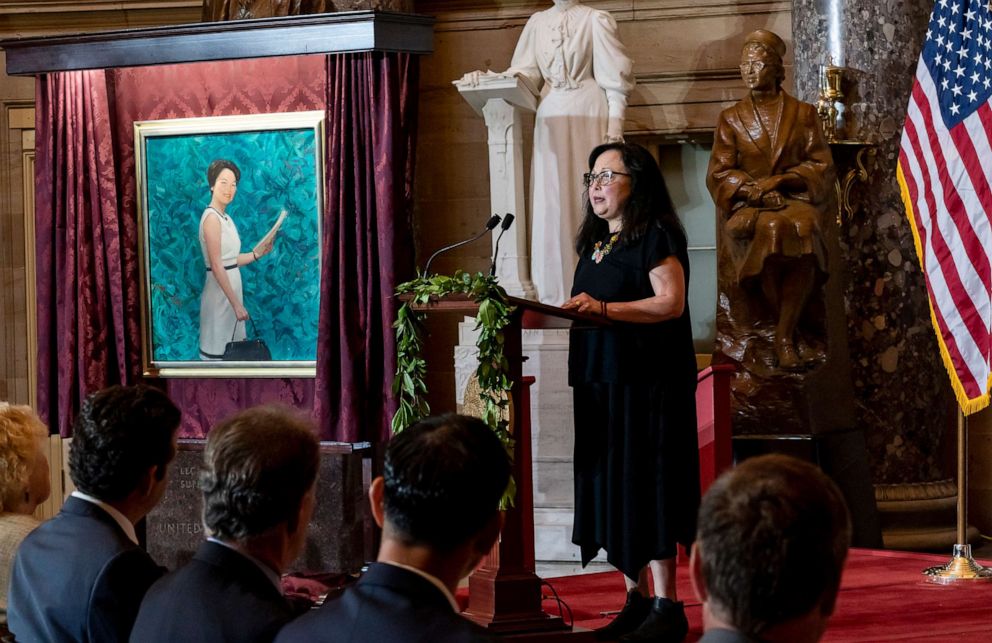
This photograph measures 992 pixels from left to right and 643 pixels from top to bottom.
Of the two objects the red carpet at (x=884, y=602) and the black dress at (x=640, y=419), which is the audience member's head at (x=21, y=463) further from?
the red carpet at (x=884, y=602)

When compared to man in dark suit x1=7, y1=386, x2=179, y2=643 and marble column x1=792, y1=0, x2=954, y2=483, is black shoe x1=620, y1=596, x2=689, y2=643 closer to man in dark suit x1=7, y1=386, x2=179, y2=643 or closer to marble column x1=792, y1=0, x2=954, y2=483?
man in dark suit x1=7, y1=386, x2=179, y2=643

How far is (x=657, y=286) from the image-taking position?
369cm

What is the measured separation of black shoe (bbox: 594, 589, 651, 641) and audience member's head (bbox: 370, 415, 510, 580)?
206 centimetres

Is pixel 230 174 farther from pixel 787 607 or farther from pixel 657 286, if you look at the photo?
pixel 787 607

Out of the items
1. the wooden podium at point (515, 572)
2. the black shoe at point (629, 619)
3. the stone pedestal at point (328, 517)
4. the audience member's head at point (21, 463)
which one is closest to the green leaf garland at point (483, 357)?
the wooden podium at point (515, 572)

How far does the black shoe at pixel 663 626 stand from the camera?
12.0 ft

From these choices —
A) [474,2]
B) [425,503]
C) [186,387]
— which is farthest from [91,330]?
[425,503]

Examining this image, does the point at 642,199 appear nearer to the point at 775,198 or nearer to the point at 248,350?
the point at 775,198

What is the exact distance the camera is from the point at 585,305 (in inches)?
142

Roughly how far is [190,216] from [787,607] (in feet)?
17.4

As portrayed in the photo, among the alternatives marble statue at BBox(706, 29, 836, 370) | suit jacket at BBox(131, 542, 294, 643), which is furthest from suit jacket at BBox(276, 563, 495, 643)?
marble statue at BBox(706, 29, 836, 370)

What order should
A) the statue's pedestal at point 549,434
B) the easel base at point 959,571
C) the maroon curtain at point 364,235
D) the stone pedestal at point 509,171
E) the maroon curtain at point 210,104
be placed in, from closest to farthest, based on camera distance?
the easel base at point 959,571 < the maroon curtain at point 364,235 < the statue's pedestal at point 549,434 < the maroon curtain at point 210,104 < the stone pedestal at point 509,171

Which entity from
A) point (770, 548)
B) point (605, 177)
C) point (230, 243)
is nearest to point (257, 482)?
point (770, 548)

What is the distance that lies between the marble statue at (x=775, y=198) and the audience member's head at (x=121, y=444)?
4.22 meters
